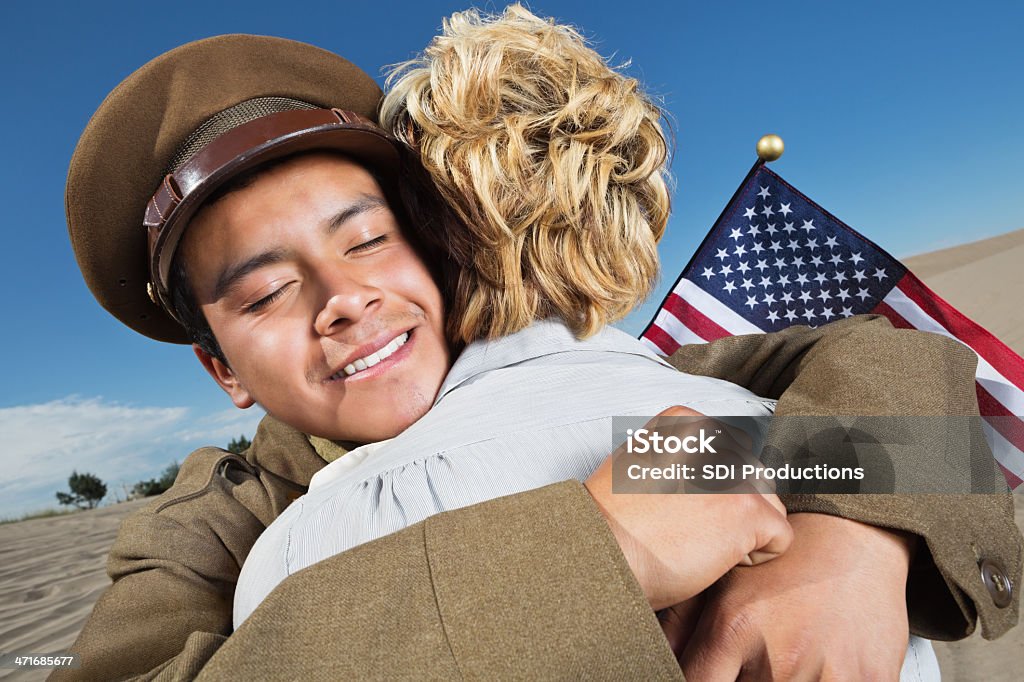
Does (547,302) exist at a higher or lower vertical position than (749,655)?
higher

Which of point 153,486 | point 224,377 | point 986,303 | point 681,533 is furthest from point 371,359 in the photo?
point 986,303

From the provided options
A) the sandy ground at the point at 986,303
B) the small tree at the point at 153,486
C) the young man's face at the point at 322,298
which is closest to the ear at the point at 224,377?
the young man's face at the point at 322,298

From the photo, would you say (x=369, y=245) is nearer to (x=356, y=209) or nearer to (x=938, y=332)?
(x=356, y=209)


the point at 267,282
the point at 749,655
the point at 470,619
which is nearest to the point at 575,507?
the point at 470,619

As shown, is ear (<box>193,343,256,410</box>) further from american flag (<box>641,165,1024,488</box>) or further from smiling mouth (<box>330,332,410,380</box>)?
american flag (<box>641,165,1024,488</box>)

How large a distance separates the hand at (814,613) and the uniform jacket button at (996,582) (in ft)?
0.47

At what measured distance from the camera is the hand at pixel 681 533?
881mm

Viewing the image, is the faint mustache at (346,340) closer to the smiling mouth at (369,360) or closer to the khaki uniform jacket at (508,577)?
the smiling mouth at (369,360)

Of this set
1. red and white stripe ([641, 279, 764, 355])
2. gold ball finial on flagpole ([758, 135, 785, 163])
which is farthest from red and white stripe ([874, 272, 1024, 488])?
gold ball finial on flagpole ([758, 135, 785, 163])

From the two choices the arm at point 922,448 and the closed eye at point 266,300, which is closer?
the arm at point 922,448

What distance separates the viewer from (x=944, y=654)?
4.00 metres

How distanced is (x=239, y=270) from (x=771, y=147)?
2.99 metres

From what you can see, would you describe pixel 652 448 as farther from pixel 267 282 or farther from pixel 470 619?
Answer: pixel 267 282

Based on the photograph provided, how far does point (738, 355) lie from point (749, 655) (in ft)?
3.40
